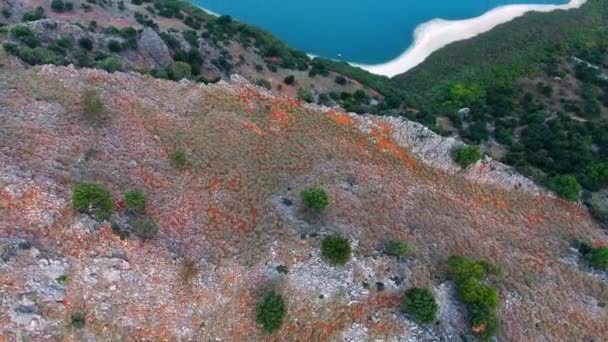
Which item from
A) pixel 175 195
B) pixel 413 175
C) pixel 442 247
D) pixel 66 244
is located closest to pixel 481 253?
pixel 442 247

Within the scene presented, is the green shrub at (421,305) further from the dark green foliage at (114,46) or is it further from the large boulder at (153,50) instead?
the dark green foliage at (114,46)

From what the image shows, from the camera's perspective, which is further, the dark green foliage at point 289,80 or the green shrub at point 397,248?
the dark green foliage at point 289,80

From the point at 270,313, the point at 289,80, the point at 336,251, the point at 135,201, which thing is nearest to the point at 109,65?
the point at 135,201

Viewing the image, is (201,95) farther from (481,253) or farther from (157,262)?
(481,253)

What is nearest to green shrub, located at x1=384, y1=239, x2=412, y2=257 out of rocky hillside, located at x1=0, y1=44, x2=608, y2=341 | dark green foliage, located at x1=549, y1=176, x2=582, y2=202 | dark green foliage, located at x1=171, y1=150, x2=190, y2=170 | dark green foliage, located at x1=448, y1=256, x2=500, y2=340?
rocky hillside, located at x1=0, y1=44, x2=608, y2=341

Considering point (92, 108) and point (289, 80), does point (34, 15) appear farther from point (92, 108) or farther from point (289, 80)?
point (289, 80)

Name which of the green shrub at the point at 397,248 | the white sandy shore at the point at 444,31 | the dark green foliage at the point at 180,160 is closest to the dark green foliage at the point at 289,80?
the dark green foliage at the point at 180,160

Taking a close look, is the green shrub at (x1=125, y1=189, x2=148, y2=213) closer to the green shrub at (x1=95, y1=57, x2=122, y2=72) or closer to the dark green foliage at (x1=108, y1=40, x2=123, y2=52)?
the green shrub at (x1=95, y1=57, x2=122, y2=72)
